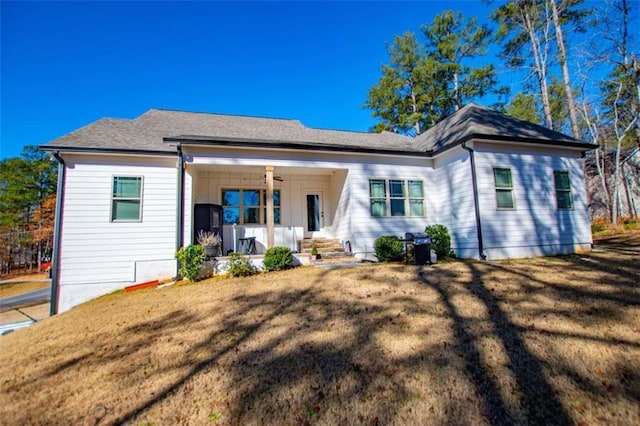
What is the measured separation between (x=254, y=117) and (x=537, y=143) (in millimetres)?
11279

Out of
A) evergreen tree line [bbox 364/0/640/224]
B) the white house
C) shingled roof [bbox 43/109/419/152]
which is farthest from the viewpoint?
evergreen tree line [bbox 364/0/640/224]

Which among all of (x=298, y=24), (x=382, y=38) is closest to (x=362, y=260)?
(x=298, y=24)

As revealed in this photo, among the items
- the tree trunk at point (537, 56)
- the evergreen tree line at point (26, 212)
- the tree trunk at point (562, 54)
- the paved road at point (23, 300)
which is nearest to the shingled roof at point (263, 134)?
the tree trunk at point (562, 54)

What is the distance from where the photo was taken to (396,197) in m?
10.6

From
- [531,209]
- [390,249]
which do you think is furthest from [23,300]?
[531,209]

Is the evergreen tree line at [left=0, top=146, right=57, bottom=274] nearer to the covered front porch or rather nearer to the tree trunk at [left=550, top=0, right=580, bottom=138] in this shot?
the covered front porch

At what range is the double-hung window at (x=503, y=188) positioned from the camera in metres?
9.35

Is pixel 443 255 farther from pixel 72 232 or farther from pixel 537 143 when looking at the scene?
pixel 72 232

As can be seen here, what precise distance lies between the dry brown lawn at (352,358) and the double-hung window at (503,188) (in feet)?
12.3

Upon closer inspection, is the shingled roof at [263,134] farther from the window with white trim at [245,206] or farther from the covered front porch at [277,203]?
the window with white trim at [245,206]

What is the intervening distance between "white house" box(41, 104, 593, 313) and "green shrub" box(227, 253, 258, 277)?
1.12 metres

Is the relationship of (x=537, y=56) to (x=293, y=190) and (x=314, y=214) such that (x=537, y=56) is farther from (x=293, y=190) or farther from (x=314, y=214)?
(x=293, y=190)

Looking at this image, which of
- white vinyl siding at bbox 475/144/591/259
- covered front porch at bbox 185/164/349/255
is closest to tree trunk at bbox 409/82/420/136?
white vinyl siding at bbox 475/144/591/259

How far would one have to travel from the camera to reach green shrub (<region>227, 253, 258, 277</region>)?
819cm
